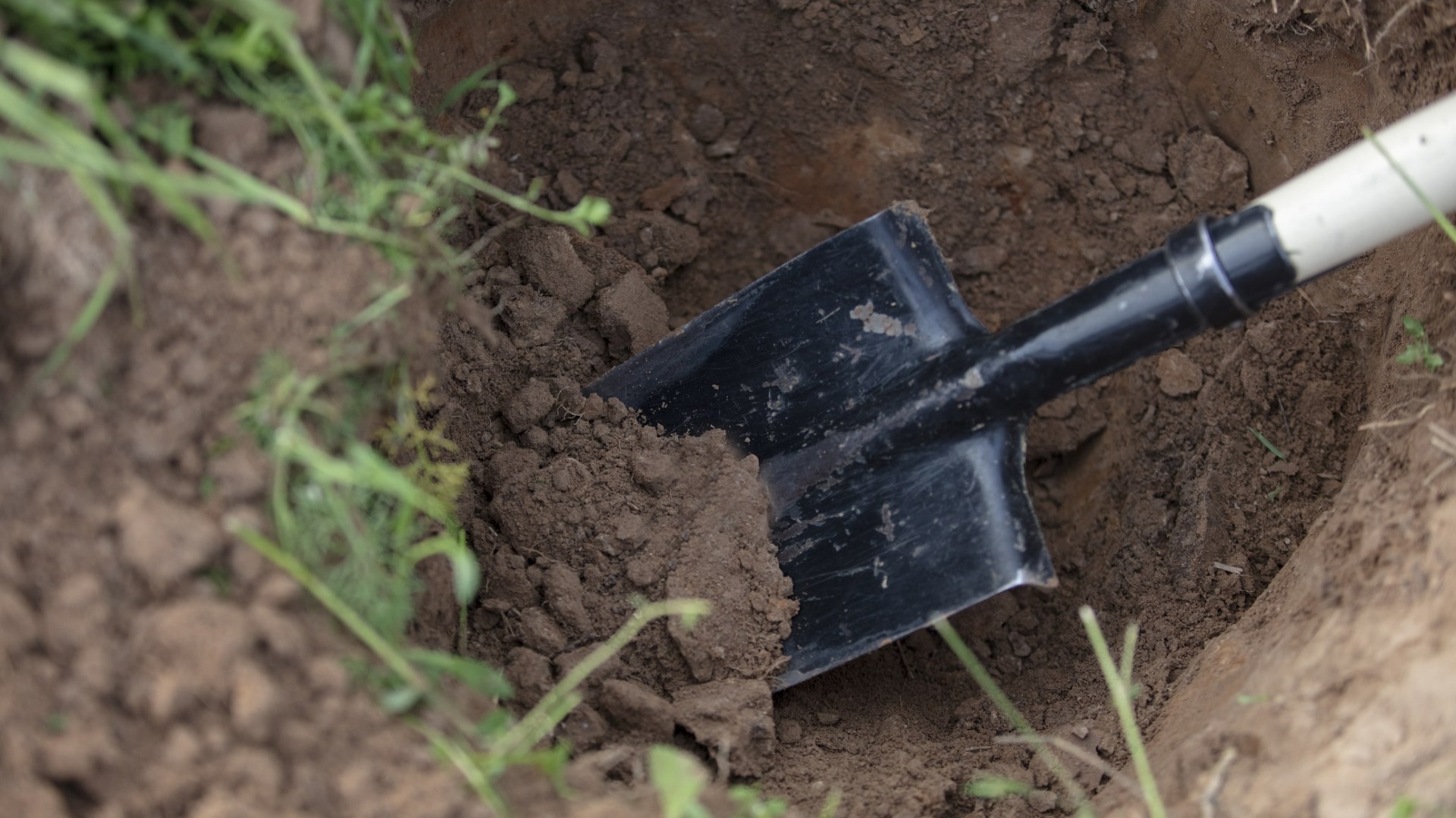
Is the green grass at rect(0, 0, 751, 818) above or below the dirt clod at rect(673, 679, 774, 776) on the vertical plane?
above

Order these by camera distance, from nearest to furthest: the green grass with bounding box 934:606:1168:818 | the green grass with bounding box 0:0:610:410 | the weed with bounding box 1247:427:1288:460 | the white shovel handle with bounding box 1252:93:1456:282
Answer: the green grass with bounding box 0:0:610:410 → the green grass with bounding box 934:606:1168:818 → the white shovel handle with bounding box 1252:93:1456:282 → the weed with bounding box 1247:427:1288:460

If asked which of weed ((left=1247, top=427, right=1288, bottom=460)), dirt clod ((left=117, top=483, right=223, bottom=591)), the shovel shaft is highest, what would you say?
the shovel shaft

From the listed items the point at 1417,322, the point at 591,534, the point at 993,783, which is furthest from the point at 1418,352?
the point at 591,534

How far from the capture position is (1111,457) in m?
2.54

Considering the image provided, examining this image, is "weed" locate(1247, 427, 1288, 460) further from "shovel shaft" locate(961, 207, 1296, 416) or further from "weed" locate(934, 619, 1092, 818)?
"weed" locate(934, 619, 1092, 818)

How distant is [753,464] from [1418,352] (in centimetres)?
118

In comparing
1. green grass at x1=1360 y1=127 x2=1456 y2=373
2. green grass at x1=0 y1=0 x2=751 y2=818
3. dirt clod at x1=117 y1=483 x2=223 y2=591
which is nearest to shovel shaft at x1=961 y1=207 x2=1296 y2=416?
green grass at x1=1360 y1=127 x2=1456 y2=373

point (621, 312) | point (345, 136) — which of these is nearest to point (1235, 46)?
point (621, 312)

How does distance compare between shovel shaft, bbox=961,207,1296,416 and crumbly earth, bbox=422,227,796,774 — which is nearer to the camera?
shovel shaft, bbox=961,207,1296,416

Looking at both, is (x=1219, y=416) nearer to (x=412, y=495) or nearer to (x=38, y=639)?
(x=412, y=495)

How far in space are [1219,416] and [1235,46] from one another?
2.61ft

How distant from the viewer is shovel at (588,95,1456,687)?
1.77m

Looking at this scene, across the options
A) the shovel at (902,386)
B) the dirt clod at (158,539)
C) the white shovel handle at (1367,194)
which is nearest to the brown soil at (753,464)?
the dirt clod at (158,539)

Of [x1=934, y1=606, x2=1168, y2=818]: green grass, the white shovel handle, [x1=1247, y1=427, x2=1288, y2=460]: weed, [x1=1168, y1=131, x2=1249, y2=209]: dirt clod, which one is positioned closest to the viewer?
[x1=934, y1=606, x2=1168, y2=818]: green grass
